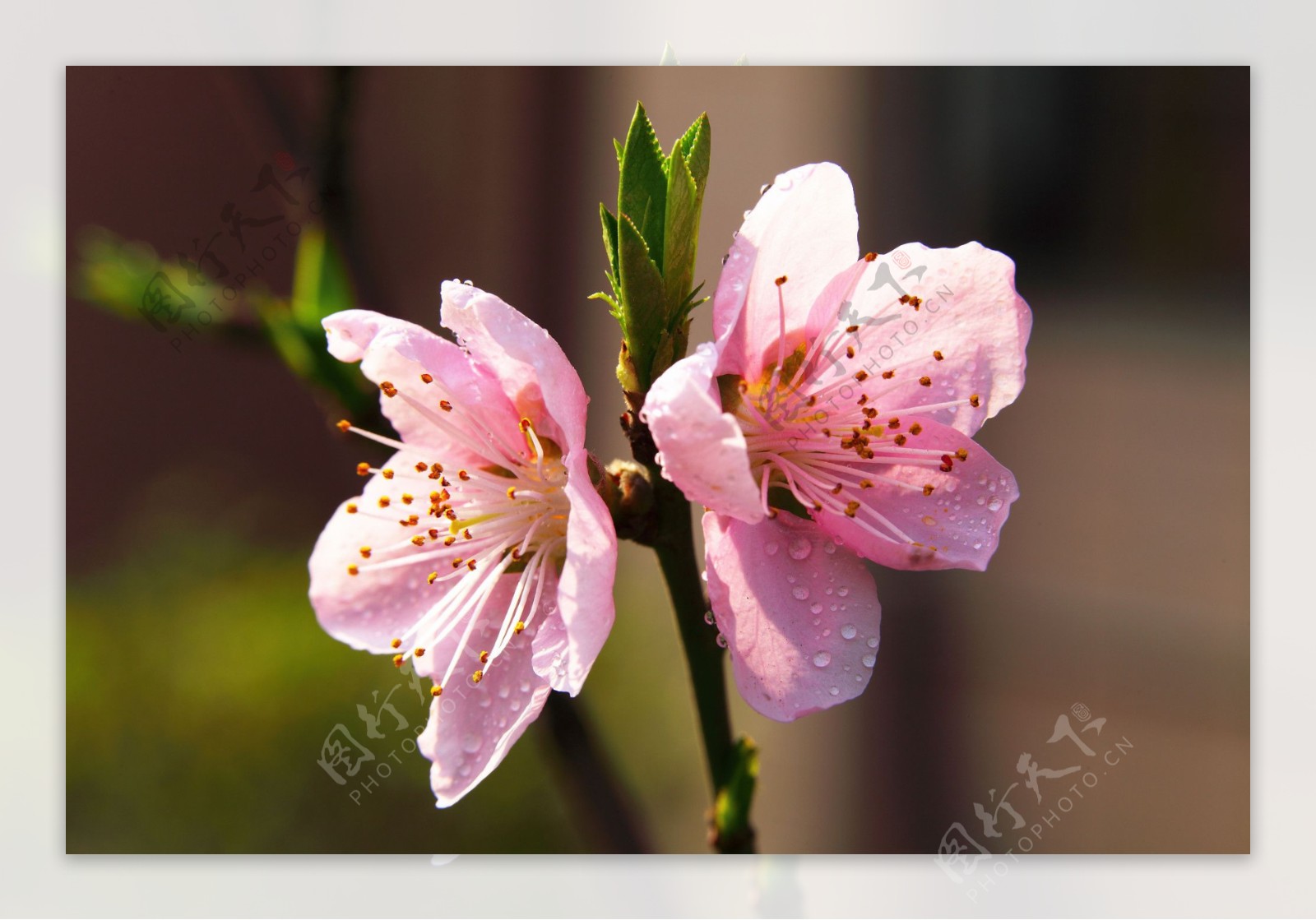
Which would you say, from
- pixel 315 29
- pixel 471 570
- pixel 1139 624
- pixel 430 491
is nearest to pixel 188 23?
pixel 315 29

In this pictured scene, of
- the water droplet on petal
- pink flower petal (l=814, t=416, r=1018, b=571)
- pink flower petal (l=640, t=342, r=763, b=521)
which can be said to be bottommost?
the water droplet on petal

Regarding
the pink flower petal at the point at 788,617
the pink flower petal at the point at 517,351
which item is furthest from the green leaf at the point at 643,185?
the pink flower petal at the point at 788,617

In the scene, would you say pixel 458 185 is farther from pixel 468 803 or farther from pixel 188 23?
pixel 468 803

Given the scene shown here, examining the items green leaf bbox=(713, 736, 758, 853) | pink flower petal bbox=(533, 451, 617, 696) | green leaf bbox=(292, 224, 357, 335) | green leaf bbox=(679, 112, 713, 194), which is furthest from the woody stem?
green leaf bbox=(292, 224, 357, 335)

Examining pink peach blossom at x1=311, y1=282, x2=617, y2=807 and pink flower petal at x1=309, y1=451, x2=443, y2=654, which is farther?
pink flower petal at x1=309, y1=451, x2=443, y2=654

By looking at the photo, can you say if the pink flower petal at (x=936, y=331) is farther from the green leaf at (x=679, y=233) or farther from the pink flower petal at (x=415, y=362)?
the pink flower petal at (x=415, y=362)

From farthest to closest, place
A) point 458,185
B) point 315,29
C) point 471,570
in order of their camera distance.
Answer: point 458,185 < point 315,29 < point 471,570

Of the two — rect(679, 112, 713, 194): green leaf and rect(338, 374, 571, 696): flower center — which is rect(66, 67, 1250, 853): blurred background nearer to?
rect(338, 374, 571, 696): flower center
